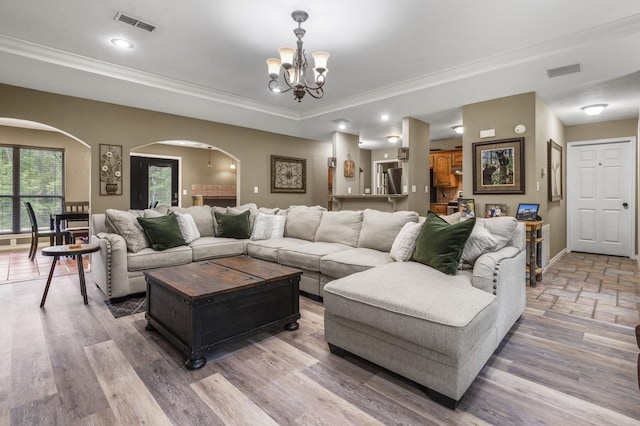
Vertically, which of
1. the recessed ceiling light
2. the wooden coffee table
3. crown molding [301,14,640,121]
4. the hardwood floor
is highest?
the recessed ceiling light

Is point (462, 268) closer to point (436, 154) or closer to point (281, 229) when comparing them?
point (281, 229)

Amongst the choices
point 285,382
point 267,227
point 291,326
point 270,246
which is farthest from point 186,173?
point 285,382

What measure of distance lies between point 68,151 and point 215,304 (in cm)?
714

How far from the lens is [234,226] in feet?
14.4

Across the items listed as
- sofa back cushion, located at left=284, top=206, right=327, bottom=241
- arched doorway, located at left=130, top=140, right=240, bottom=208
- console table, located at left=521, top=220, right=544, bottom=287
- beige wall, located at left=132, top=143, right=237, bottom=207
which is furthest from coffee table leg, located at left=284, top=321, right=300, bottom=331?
beige wall, located at left=132, top=143, right=237, bottom=207

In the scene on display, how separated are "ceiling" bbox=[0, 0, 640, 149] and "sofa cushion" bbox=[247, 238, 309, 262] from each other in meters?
2.19

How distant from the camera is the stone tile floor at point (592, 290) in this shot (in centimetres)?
299

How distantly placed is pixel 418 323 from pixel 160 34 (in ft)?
11.4

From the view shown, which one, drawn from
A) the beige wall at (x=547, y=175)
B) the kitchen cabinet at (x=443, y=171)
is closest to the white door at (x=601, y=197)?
the beige wall at (x=547, y=175)

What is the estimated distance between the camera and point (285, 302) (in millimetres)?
2604

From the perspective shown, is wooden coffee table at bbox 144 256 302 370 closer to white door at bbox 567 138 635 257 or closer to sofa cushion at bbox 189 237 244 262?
sofa cushion at bbox 189 237 244 262

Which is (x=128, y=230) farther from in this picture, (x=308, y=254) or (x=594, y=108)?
(x=594, y=108)

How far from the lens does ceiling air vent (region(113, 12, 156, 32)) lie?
2861 millimetres

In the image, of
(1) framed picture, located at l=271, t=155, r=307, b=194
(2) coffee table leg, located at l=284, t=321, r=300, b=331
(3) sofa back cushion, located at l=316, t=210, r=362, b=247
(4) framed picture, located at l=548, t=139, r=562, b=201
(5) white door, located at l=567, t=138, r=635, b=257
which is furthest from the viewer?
(1) framed picture, located at l=271, t=155, r=307, b=194
